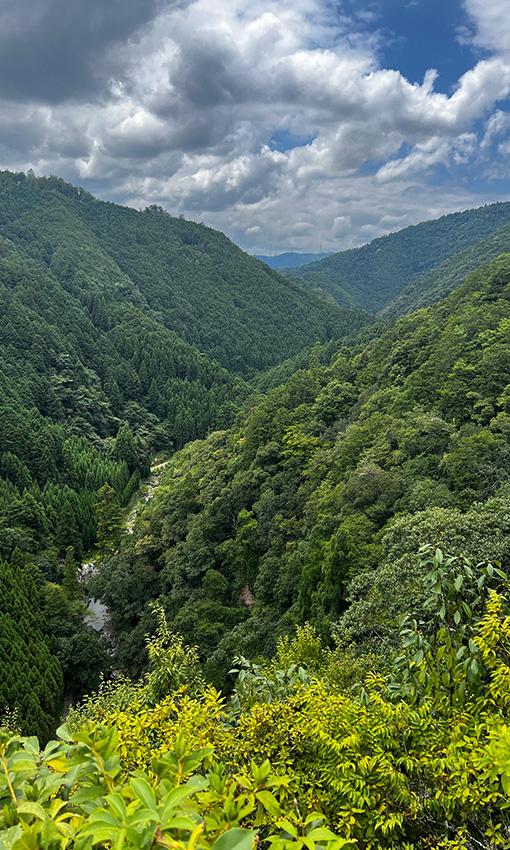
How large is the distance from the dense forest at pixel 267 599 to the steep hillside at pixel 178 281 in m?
45.5

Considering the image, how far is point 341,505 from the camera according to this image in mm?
22141

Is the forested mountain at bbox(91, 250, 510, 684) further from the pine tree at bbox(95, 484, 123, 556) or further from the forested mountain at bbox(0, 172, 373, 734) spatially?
the forested mountain at bbox(0, 172, 373, 734)

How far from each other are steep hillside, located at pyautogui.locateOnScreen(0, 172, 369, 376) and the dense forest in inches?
1792

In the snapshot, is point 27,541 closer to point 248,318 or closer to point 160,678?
point 160,678

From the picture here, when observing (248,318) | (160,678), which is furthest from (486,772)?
(248,318)

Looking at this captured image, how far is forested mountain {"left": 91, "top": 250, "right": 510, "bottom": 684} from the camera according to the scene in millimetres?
14469

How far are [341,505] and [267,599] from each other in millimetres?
7282

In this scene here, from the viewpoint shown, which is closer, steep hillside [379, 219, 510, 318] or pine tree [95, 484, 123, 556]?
pine tree [95, 484, 123, 556]

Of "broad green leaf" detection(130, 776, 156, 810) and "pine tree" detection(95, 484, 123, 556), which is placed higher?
"broad green leaf" detection(130, 776, 156, 810)

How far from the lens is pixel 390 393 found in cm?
A: 3341

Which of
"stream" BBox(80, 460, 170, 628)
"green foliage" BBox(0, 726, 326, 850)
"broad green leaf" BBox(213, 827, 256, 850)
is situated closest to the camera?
"broad green leaf" BBox(213, 827, 256, 850)

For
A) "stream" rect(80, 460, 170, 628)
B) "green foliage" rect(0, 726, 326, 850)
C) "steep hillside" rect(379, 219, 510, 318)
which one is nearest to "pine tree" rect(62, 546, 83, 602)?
"stream" rect(80, 460, 170, 628)

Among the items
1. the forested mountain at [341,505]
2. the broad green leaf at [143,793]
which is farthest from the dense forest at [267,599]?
the forested mountain at [341,505]

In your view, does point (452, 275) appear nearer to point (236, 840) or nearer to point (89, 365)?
point (89, 365)
